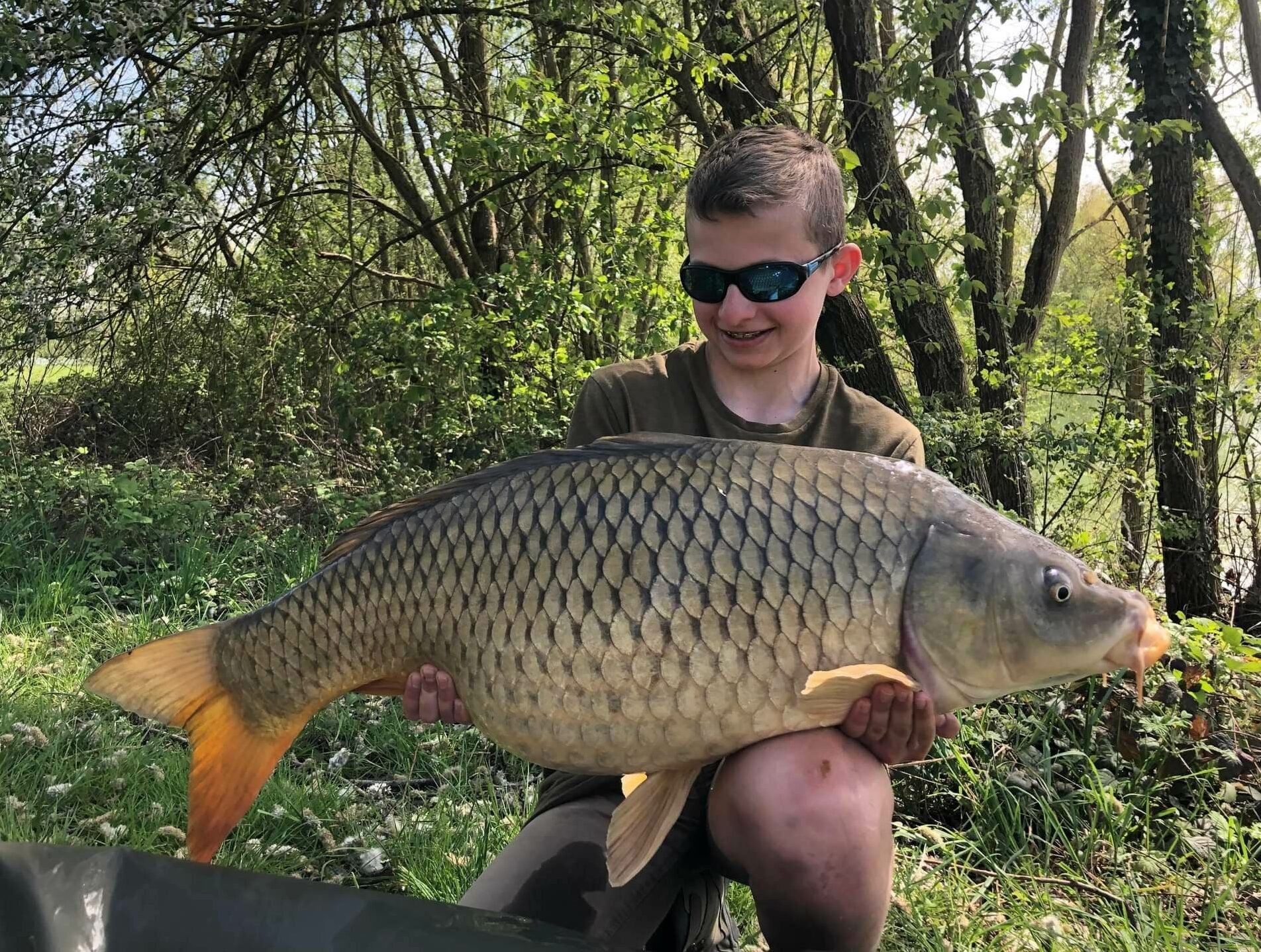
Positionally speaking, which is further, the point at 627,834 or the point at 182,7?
the point at 182,7

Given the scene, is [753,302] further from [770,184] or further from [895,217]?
[895,217]

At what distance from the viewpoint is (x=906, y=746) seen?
0.99m

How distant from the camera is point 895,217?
295 centimetres

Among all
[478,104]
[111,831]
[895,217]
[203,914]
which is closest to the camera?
[203,914]

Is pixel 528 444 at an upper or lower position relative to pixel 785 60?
lower

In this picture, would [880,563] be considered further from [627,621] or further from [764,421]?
[764,421]

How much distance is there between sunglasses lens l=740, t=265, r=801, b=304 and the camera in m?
1.24

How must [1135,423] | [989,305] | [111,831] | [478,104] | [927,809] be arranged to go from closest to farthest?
[111,831] → [927,809] → [989,305] → [1135,423] → [478,104]

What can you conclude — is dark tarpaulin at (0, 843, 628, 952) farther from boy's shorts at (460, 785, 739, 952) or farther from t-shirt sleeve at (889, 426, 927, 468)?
t-shirt sleeve at (889, 426, 927, 468)

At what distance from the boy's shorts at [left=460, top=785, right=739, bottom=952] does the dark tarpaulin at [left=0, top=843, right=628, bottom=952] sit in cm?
33

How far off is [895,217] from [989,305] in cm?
67

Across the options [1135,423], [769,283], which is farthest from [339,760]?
[1135,423]

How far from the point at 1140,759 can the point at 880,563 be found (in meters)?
1.35

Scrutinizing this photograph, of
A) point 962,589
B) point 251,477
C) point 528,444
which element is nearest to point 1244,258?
point 528,444
